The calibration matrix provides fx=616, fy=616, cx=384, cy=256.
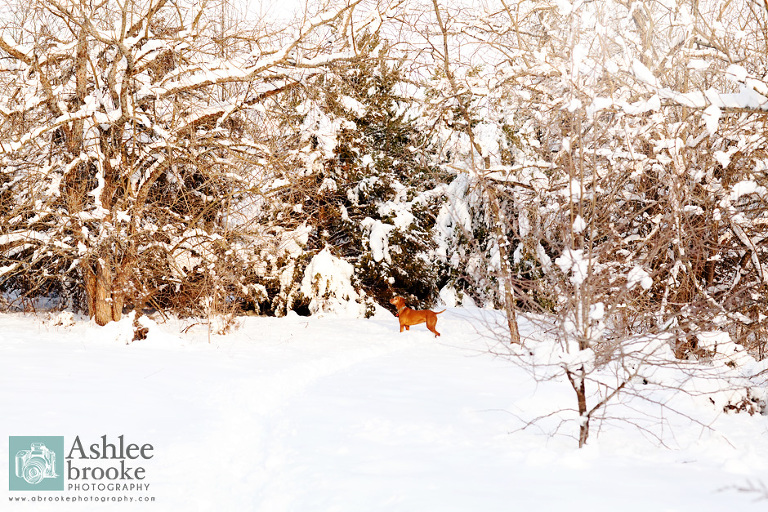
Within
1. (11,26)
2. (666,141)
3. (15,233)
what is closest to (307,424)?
(666,141)

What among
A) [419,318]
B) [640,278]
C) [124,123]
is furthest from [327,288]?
[640,278]

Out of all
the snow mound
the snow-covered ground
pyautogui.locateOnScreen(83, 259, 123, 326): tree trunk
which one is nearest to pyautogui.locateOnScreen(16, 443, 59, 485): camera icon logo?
the snow-covered ground

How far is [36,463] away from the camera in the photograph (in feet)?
13.2

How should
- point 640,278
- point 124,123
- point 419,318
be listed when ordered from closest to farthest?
point 640,278
point 124,123
point 419,318

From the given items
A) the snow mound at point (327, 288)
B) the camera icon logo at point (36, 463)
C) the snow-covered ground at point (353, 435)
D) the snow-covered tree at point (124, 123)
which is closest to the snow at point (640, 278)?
the snow-covered ground at point (353, 435)

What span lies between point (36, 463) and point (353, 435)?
2174 millimetres

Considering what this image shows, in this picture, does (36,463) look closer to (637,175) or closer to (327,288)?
(637,175)

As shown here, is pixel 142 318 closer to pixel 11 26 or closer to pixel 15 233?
pixel 15 233

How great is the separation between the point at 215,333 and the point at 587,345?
25.6ft

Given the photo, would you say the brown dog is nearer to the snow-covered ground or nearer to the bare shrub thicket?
the snow-covered ground

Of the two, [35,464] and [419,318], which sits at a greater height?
[419,318]

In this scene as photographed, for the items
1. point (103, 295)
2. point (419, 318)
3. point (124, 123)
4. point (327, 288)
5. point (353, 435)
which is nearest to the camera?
point (353, 435)

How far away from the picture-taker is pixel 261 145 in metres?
10.3

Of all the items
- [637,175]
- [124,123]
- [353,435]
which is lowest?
[353,435]
